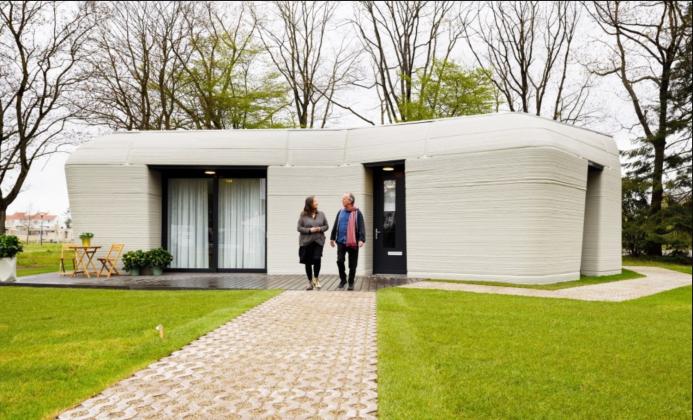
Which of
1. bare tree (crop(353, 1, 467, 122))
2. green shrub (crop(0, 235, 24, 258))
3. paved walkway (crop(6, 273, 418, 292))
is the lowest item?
paved walkway (crop(6, 273, 418, 292))

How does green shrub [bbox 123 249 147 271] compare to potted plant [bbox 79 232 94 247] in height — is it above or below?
below

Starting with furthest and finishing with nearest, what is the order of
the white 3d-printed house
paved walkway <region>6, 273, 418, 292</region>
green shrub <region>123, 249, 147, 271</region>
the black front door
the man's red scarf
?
1. the black front door
2. green shrub <region>123, 249, 147, 271</region>
3. the white 3d-printed house
4. paved walkway <region>6, 273, 418, 292</region>
5. the man's red scarf

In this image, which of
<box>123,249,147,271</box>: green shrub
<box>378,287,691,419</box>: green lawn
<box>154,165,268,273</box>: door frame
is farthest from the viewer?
<box>154,165,268,273</box>: door frame

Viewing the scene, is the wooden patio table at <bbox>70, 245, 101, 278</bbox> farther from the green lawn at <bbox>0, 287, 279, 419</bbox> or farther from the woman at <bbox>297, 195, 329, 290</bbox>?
the woman at <bbox>297, 195, 329, 290</bbox>

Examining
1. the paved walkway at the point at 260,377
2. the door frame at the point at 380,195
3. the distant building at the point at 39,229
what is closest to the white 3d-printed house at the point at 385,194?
the door frame at the point at 380,195

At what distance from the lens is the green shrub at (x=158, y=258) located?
12070mm

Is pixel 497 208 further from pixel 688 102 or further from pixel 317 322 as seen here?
pixel 688 102

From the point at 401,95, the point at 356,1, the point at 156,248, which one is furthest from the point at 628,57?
the point at 156,248

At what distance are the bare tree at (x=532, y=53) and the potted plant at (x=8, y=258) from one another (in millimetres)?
21567

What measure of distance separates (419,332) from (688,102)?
4.48m

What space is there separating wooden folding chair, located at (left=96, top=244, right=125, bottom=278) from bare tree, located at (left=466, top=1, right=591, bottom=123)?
19.7 m

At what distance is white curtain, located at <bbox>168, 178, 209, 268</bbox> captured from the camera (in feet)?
42.8

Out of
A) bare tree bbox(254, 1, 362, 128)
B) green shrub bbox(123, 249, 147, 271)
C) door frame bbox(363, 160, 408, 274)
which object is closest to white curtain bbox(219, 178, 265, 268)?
green shrub bbox(123, 249, 147, 271)

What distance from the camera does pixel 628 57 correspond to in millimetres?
22984
